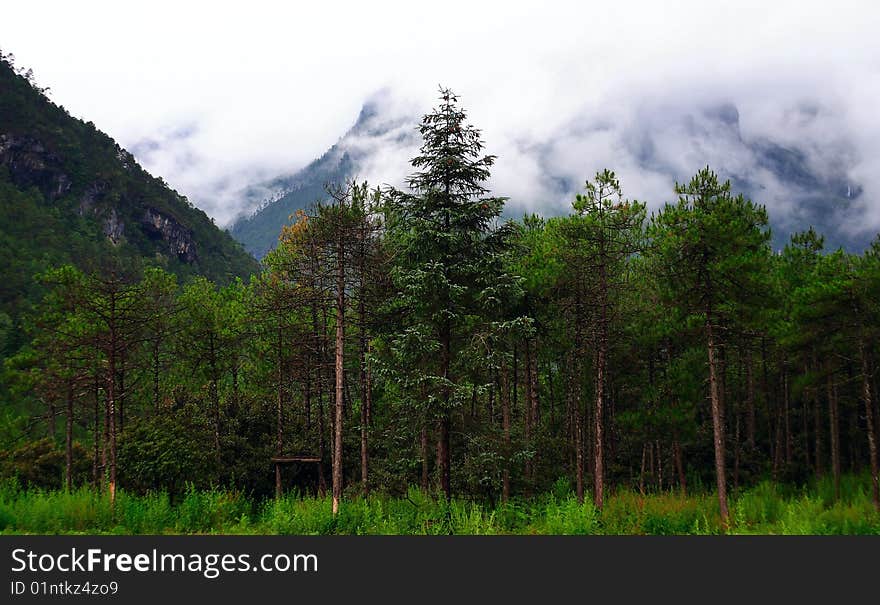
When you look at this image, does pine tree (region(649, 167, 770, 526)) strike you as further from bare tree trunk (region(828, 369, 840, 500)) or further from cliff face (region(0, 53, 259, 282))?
cliff face (region(0, 53, 259, 282))

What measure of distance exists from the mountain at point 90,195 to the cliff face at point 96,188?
231 mm

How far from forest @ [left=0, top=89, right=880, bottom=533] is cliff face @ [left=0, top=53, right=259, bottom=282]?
349 ft

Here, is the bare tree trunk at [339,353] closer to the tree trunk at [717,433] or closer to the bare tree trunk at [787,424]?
the tree trunk at [717,433]

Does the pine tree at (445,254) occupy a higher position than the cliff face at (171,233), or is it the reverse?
the cliff face at (171,233)

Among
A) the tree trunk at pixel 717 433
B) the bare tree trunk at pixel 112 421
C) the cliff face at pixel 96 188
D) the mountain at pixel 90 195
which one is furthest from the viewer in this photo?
the cliff face at pixel 96 188

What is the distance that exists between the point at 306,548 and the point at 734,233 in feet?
55.2

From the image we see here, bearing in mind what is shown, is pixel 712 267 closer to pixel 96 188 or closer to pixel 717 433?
pixel 717 433

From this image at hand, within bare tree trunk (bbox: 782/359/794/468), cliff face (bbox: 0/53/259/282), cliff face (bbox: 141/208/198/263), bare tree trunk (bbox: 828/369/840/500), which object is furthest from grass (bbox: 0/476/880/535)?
cliff face (bbox: 141/208/198/263)

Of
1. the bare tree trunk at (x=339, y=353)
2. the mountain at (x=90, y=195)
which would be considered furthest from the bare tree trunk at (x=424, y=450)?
the mountain at (x=90, y=195)

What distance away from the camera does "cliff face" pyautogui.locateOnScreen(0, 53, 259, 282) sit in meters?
132

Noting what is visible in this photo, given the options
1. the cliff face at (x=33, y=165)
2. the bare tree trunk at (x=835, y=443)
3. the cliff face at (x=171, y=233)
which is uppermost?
the cliff face at (x=33, y=165)

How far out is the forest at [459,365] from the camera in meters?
15.7

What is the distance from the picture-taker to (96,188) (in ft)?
469

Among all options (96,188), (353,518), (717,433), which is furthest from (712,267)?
(96,188)
